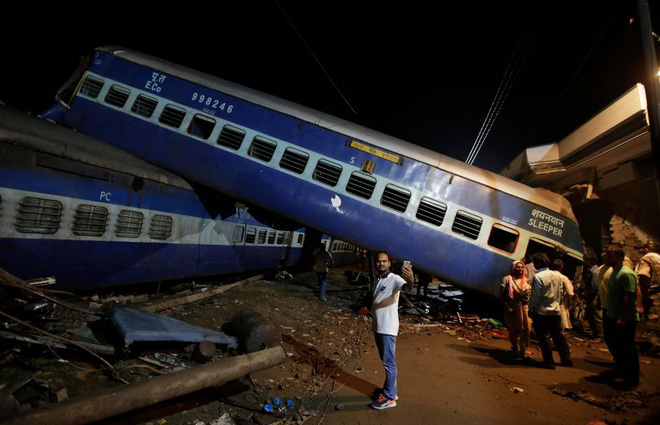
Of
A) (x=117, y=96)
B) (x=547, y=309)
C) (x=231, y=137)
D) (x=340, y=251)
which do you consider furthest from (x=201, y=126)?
(x=340, y=251)

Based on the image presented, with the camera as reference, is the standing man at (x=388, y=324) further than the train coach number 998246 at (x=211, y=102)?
No

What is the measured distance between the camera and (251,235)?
11.2 meters

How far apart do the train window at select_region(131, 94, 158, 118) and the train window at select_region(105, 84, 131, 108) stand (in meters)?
0.34

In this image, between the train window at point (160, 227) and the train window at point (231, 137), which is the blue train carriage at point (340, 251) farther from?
the train window at point (160, 227)

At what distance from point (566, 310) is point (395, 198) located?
14.1 feet

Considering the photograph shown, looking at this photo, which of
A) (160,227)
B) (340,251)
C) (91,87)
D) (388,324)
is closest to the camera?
(388,324)

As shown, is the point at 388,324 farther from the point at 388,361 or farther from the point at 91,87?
the point at 91,87

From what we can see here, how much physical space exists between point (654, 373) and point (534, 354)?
174cm

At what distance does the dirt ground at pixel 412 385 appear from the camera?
138 inches

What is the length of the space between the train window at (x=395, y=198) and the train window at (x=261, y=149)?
3.33 meters

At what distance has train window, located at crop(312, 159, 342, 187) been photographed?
8547 mm

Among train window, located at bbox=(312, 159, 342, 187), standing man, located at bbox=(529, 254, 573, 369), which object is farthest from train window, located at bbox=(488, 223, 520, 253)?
train window, located at bbox=(312, 159, 342, 187)

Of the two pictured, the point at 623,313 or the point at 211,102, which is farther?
the point at 211,102

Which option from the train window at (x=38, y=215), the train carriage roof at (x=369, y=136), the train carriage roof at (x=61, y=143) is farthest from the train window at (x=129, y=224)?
the train carriage roof at (x=369, y=136)
